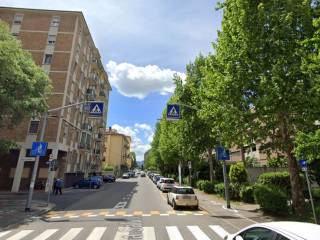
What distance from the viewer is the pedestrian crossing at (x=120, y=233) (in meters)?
10.1

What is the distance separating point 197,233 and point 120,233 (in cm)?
297

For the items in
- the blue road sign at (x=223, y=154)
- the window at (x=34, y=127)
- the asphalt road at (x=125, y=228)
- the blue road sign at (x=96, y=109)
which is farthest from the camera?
the window at (x=34, y=127)

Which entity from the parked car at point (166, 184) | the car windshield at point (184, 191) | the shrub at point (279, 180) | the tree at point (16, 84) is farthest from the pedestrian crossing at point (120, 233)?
the parked car at point (166, 184)

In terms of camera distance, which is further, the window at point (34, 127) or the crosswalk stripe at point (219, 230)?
the window at point (34, 127)

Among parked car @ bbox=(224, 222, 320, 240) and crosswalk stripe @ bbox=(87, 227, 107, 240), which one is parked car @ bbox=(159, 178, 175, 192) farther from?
parked car @ bbox=(224, 222, 320, 240)

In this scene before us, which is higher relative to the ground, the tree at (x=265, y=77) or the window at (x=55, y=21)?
the window at (x=55, y=21)

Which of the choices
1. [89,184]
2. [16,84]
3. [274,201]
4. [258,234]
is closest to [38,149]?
[16,84]

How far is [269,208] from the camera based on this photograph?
583 inches

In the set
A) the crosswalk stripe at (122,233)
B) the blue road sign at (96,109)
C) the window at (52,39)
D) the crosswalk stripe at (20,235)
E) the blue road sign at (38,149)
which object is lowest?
the crosswalk stripe at (20,235)

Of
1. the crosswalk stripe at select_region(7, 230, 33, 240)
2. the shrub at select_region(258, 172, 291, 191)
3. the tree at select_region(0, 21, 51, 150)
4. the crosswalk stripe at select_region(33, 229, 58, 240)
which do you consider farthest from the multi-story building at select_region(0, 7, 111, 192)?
the shrub at select_region(258, 172, 291, 191)

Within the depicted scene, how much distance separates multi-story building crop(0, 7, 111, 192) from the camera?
34062 mm

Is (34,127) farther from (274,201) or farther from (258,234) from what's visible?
(258,234)

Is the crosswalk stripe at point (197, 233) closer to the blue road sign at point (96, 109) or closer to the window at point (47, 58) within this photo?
the blue road sign at point (96, 109)

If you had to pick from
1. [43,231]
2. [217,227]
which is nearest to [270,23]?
[217,227]
